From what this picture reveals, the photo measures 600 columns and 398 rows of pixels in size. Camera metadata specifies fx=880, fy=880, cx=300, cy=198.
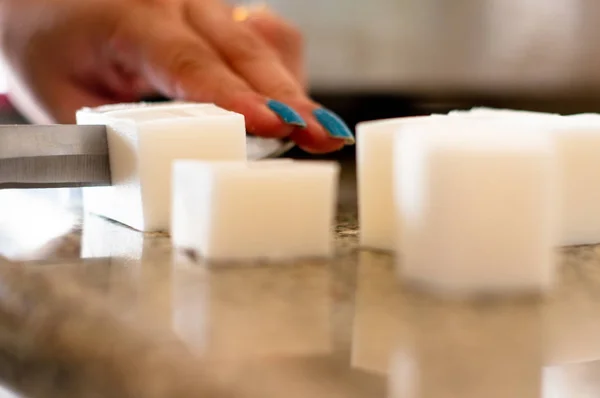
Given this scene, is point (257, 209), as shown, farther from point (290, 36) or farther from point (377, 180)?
point (290, 36)

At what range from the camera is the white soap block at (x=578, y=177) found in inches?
23.6

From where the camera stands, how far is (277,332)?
0.40 m

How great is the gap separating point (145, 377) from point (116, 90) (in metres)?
1.01

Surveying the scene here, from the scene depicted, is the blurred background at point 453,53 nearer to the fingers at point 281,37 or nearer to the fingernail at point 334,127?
the fingers at point 281,37

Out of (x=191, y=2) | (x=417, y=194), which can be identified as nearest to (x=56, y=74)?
(x=191, y=2)

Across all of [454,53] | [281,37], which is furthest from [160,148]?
[454,53]

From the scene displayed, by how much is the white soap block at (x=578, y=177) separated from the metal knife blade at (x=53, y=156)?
0.37m

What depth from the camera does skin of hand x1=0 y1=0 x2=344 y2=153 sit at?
3.01 ft

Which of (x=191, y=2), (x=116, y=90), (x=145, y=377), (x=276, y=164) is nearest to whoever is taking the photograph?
(x=145, y=377)

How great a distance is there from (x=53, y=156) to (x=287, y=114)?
0.74ft

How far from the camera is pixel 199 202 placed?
552 millimetres

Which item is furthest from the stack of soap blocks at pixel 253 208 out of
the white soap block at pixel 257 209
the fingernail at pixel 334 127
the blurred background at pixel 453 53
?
the blurred background at pixel 453 53

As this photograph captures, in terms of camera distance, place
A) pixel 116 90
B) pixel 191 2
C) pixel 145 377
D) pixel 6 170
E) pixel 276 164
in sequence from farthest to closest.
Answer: pixel 116 90 < pixel 191 2 < pixel 6 170 < pixel 276 164 < pixel 145 377

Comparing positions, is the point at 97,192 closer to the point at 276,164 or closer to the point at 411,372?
the point at 276,164
